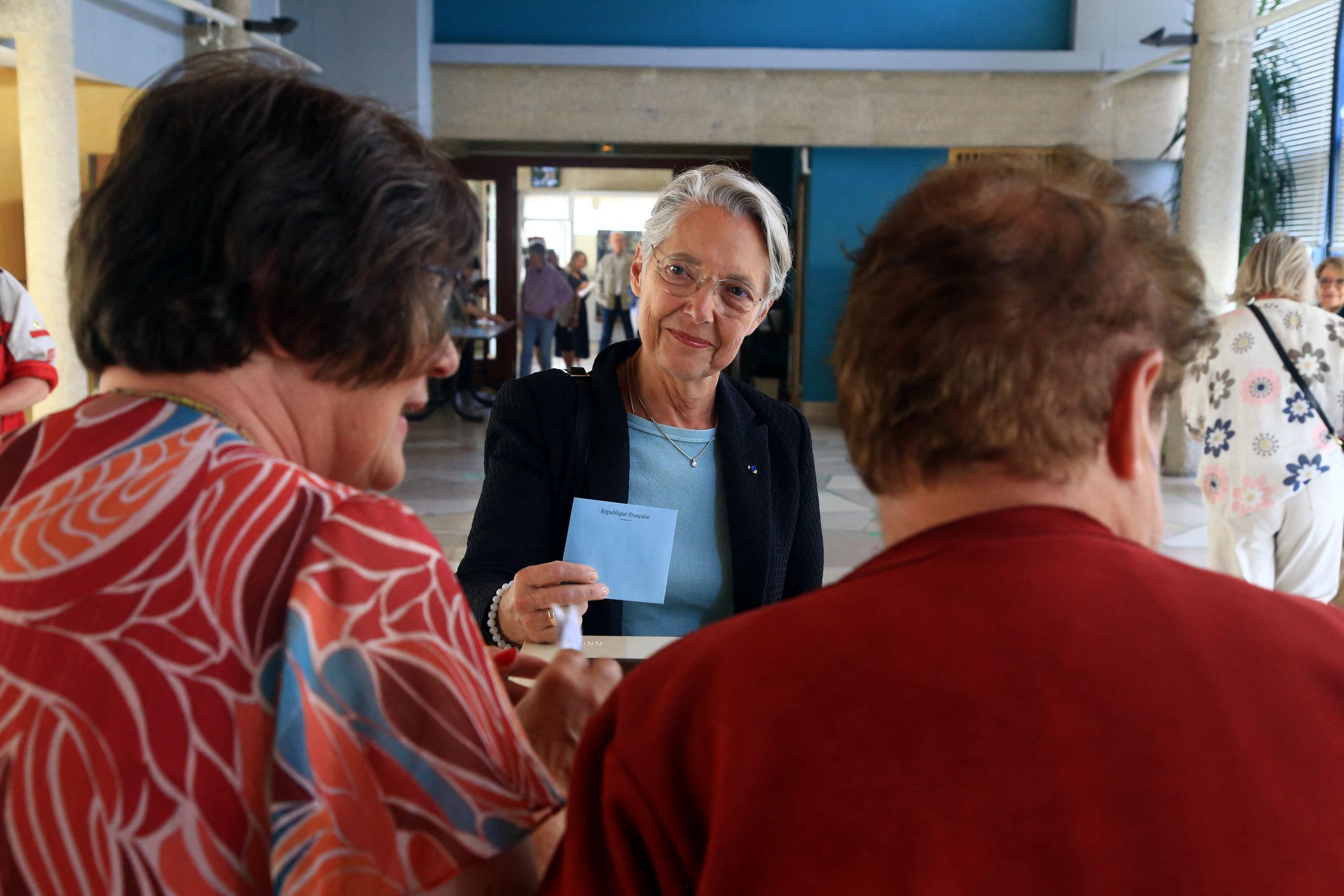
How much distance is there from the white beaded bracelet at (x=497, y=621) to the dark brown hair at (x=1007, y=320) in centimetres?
122

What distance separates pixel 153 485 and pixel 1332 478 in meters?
4.48

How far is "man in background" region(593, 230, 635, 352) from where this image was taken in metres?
16.0

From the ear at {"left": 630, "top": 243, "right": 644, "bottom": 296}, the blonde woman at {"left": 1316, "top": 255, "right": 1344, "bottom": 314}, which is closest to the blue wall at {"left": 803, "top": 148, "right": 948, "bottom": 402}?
the blonde woman at {"left": 1316, "top": 255, "right": 1344, "bottom": 314}

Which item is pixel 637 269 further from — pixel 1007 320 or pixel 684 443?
pixel 1007 320

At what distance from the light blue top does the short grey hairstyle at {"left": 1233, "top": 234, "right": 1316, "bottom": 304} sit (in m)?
3.00

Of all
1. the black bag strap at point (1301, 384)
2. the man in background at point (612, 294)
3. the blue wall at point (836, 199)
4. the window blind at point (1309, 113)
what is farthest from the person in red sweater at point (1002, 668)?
the man in background at point (612, 294)

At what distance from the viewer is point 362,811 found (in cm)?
83

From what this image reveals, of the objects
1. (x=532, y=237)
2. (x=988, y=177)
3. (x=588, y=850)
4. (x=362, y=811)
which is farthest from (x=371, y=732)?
(x=532, y=237)

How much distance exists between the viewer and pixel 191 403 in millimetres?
925

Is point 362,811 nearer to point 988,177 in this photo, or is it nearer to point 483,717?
point 483,717

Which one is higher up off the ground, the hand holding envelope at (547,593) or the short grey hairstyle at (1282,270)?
the short grey hairstyle at (1282,270)

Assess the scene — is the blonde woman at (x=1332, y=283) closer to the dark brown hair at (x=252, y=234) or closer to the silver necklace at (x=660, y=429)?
the silver necklace at (x=660, y=429)

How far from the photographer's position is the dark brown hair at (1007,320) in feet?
2.72

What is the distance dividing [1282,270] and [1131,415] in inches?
161
